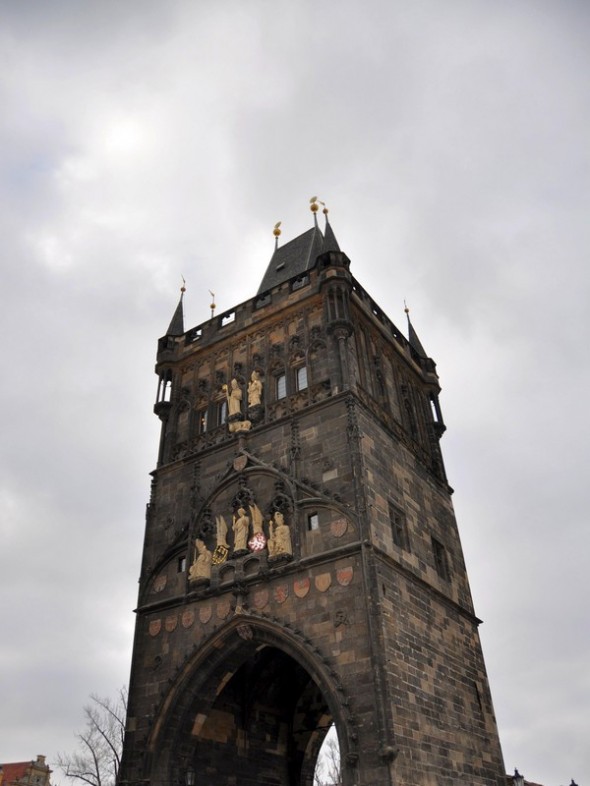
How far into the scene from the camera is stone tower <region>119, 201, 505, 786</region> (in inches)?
606

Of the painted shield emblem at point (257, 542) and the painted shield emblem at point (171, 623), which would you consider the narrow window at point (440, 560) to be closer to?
the painted shield emblem at point (257, 542)

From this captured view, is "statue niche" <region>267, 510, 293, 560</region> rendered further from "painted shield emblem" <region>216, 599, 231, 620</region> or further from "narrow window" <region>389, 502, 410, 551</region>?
"narrow window" <region>389, 502, 410, 551</region>

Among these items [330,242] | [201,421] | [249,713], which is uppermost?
[330,242]

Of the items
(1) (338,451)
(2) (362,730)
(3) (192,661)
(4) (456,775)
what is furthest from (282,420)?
(4) (456,775)

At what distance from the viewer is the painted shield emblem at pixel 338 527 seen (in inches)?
661

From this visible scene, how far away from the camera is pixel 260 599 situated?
56.3ft

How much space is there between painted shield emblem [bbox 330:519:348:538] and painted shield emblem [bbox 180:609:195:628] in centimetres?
476

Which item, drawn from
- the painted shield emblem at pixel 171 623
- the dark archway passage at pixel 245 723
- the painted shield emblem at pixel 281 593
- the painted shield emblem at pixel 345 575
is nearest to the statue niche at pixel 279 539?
the painted shield emblem at pixel 281 593

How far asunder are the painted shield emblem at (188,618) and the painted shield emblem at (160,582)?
1545 millimetres

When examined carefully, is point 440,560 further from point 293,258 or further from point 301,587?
point 293,258

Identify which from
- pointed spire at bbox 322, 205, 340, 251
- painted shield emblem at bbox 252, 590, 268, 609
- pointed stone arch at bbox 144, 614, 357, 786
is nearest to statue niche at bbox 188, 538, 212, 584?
pointed stone arch at bbox 144, 614, 357, 786

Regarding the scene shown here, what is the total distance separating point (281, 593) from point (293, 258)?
17.0m

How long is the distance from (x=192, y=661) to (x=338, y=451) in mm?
6734

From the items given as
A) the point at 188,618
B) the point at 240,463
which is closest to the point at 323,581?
the point at 188,618
